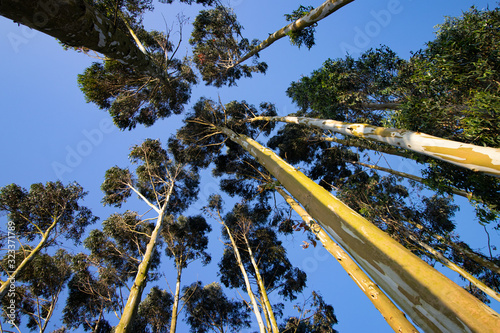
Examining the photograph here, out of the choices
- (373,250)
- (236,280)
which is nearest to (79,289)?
(236,280)

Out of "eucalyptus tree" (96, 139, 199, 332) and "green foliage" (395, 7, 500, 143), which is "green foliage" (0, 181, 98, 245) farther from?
"green foliage" (395, 7, 500, 143)

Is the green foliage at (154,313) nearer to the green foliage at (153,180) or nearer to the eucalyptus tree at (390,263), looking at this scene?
the green foliage at (153,180)

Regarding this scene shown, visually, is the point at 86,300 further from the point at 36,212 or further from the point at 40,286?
the point at 36,212

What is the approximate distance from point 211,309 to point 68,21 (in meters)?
14.1

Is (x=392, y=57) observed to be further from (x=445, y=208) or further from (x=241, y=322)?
(x=241, y=322)

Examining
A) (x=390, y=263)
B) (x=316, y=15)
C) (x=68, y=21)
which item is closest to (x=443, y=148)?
(x=390, y=263)

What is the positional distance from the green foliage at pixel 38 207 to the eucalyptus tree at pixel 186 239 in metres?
4.54

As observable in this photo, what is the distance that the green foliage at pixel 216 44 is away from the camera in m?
11.2

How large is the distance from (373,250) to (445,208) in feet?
37.6

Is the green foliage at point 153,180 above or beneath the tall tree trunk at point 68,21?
above

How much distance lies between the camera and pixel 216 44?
11.9 metres

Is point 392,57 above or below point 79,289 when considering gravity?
above

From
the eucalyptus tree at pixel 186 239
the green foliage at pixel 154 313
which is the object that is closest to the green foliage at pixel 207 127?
the eucalyptus tree at pixel 186 239

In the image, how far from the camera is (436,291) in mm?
1523
